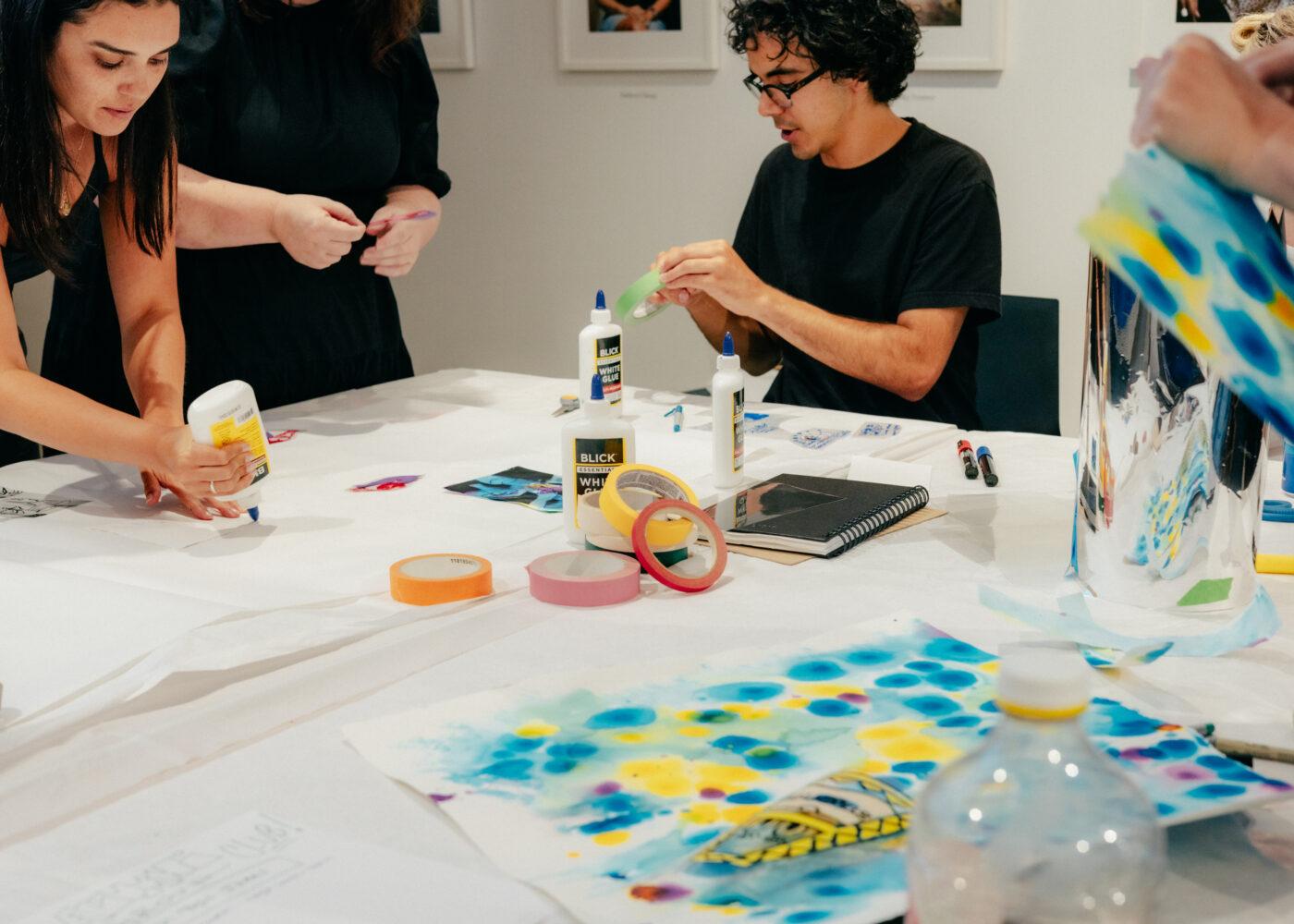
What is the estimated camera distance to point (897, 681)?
1.11 m

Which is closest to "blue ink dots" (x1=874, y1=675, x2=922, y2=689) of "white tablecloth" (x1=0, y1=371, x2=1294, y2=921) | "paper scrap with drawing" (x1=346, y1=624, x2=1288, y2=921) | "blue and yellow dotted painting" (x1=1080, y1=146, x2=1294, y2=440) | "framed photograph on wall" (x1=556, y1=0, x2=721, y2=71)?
"paper scrap with drawing" (x1=346, y1=624, x2=1288, y2=921)

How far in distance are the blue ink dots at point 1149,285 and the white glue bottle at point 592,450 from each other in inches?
28.7

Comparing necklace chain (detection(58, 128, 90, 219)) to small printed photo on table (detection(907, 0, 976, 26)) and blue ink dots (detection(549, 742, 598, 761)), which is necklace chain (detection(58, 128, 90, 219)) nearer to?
blue ink dots (detection(549, 742, 598, 761))

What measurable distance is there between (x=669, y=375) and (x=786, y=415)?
5.96 feet

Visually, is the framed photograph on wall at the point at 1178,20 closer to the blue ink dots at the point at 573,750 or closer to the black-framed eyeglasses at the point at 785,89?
the black-framed eyeglasses at the point at 785,89

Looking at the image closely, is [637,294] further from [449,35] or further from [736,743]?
[449,35]

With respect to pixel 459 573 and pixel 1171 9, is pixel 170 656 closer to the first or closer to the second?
pixel 459 573

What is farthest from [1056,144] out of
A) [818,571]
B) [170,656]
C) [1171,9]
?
[170,656]

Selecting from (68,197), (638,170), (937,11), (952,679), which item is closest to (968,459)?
(952,679)

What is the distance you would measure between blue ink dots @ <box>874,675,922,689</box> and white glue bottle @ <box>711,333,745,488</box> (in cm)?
61

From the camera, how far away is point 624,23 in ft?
12.1

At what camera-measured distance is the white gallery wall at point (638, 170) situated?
3.11 m

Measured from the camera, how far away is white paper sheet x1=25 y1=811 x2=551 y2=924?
0.80 metres

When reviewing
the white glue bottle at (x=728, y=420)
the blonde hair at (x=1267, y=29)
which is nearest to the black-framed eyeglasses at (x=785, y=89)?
the blonde hair at (x=1267, y=29)
